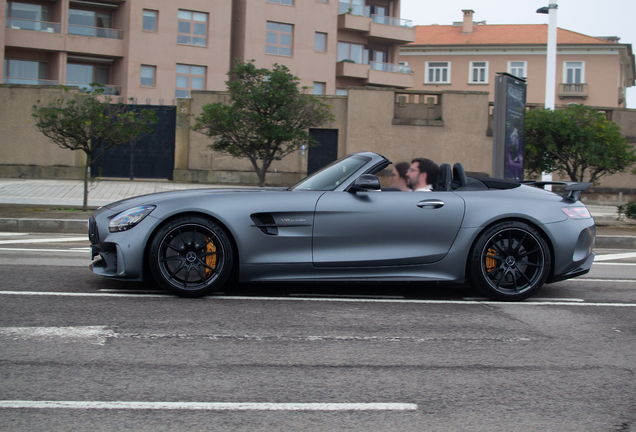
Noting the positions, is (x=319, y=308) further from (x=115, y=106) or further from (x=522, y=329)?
(x=115, y=106)

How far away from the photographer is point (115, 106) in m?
15.9

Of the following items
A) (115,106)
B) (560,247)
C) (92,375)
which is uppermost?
(115,106)

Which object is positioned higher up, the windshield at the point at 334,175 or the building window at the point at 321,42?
the building window at the point at 321,42

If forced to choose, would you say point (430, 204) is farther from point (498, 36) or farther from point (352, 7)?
point (498, 36)

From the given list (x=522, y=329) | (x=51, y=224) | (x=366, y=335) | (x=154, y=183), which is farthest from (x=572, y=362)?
(x=154, y=183)

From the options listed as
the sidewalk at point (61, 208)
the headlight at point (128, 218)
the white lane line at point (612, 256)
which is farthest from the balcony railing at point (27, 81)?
the headlight at point (128, 218)

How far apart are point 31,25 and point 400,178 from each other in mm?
40041

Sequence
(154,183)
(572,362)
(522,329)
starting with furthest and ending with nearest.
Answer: (154,183) → (522,329) → (572,362)

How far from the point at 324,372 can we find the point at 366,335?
37.6 inches

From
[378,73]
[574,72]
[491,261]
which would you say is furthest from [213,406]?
[574,72]

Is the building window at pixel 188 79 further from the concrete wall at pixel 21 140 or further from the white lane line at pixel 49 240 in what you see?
the white lane line at pixel 49 240

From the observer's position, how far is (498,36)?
58.9 m

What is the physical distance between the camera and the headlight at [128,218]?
5.74 meters

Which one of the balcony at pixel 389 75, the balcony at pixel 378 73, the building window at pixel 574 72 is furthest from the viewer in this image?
the building window at pixel 574 72
